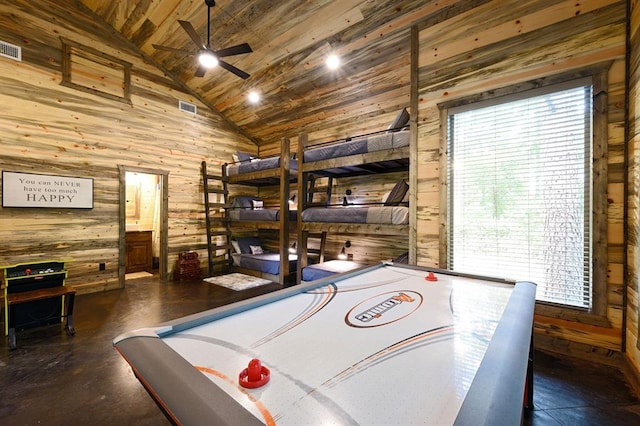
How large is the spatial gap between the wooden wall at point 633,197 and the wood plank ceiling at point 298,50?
1560mm

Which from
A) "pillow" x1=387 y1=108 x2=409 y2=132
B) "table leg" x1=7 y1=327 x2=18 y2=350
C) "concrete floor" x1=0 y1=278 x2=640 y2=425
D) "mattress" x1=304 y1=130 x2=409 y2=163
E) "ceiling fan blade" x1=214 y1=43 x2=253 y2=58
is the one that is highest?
"ceiling fan blade" x1=214 y1=43 x2=253 y2=58

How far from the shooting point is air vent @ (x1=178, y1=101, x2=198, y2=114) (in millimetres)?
5227

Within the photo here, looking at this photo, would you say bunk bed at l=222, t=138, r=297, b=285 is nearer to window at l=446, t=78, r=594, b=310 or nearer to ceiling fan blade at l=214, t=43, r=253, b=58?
ceiling fan blade at l=214, t=43, r=253, b=58

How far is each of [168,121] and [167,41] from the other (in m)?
1.32

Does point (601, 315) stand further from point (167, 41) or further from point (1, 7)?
point (1, 7)

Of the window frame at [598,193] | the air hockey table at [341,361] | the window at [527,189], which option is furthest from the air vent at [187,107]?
the window frame at [598,193]

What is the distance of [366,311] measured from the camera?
1.31 meters

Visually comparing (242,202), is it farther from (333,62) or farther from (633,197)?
(633,197)

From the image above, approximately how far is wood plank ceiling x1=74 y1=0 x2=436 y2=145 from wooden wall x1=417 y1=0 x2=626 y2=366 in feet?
1.51

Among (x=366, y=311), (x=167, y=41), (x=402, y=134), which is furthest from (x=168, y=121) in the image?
(x=366, y=311)

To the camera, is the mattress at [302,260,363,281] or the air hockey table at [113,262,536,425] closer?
the air hockey table at [113,262,536,425]

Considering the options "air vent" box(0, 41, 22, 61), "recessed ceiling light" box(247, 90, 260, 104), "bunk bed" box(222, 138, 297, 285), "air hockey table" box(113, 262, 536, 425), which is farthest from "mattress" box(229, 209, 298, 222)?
"air vent" box(0, 41, 22, 61)

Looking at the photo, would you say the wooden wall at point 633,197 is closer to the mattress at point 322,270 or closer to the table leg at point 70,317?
the mattress at point 322,270

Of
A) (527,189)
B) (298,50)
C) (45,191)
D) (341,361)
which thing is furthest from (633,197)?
(45,191)
